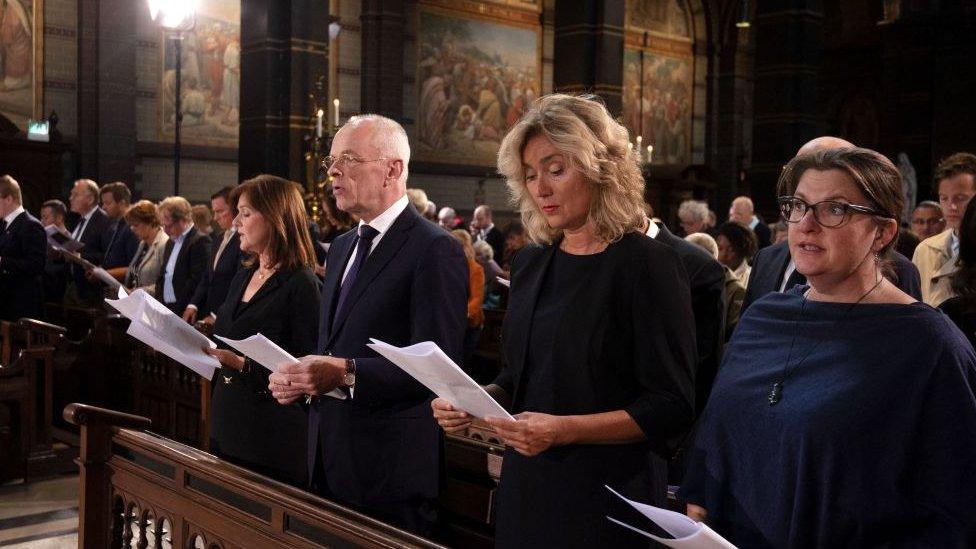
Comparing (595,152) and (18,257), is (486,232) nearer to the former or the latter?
(18,257)

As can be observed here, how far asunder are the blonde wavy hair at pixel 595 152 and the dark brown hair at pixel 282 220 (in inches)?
58.0

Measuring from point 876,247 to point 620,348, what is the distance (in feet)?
1.84

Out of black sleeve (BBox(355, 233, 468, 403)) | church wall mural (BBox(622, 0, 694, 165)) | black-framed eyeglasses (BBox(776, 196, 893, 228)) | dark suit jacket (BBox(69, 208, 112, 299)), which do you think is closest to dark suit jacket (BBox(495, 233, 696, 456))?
black-framed eyeglasses (BBox(776, 196, 893, 228))

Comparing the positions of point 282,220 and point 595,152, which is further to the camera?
point 282,220

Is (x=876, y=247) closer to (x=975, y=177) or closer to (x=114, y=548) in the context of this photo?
(x=114, y=548)

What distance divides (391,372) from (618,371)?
879 mm

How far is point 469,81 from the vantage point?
1794 centimetres

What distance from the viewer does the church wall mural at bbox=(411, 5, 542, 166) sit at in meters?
17.4

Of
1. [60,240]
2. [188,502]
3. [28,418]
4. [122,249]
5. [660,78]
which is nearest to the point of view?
[188,502]

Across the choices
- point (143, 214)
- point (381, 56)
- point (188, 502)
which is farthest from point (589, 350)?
point (381, 56)

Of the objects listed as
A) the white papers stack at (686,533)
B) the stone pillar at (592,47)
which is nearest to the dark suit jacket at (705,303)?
the white papers stack at (686,533)

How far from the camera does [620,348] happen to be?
2119 mm

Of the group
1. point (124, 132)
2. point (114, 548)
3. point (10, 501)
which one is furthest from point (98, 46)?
point (114, 548)

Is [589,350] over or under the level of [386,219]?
under
